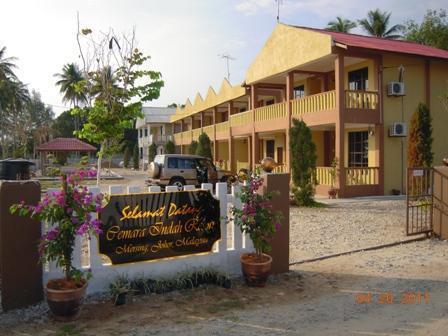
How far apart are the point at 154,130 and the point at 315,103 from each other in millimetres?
36552

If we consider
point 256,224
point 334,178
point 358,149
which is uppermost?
point 358,149

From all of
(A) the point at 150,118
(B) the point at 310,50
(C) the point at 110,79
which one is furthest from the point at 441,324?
(A) the point at 150,118

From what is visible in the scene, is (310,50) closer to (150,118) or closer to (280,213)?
(280,213)

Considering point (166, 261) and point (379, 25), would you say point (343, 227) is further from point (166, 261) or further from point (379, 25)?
point (379, 25)

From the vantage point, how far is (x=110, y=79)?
9.92 meters

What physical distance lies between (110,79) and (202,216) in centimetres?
559

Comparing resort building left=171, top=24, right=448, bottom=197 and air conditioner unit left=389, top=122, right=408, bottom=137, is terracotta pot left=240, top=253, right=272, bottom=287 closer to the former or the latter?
resort building left=171, top=24, right=448, bottom=197

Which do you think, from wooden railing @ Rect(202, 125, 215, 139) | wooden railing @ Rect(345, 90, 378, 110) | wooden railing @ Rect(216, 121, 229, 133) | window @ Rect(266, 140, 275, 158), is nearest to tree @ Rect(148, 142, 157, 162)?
wooden railing @ Rect(202, 125, 215, 139)

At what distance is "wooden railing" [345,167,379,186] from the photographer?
16688 mm

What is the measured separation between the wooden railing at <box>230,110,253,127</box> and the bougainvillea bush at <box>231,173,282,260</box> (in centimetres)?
1877

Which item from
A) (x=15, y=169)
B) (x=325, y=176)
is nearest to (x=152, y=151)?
(x=325, y=176)

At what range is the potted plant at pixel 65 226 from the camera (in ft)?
13.7

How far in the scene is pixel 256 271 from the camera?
5.36 meters
